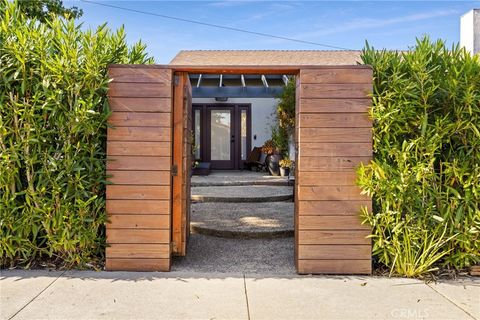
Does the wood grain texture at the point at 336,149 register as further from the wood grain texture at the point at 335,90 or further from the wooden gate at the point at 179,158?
the wooden gate at the point at 179,158

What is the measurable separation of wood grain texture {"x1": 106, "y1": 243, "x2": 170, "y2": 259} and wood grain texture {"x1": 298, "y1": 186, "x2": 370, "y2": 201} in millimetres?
1364

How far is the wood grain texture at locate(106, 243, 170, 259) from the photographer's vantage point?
3648mm

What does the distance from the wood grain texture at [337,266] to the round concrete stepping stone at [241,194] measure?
3.26 m

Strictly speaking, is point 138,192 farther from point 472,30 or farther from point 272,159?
point 472,30

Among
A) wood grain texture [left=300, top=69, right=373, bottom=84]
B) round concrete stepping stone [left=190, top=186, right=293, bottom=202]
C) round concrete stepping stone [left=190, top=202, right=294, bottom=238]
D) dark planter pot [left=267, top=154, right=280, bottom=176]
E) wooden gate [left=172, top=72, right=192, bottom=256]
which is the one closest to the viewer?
wood grain texture [left=300, top=69, right=373, bottom=84]

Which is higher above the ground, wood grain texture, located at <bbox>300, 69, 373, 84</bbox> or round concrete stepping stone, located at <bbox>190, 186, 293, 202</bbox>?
wood grain texture, located at <bbox>300, 69, 373, 84</bbox>

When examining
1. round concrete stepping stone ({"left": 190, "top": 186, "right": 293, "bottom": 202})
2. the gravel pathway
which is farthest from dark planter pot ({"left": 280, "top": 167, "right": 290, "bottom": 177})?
the gravel pathway

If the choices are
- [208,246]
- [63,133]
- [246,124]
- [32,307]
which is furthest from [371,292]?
[246,124]

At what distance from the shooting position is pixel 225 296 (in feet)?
10.1

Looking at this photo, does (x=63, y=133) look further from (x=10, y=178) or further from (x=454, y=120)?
Result: (x=454, y=120)

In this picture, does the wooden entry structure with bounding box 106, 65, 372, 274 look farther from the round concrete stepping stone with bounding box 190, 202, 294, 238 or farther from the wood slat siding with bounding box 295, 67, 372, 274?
the round concrete stepping stone with bounding box 190, 202, 294, 238

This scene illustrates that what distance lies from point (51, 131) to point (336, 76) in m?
2.60

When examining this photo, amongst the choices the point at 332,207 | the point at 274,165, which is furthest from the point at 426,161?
the point at 274,165

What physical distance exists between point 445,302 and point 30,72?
391 centimetres
